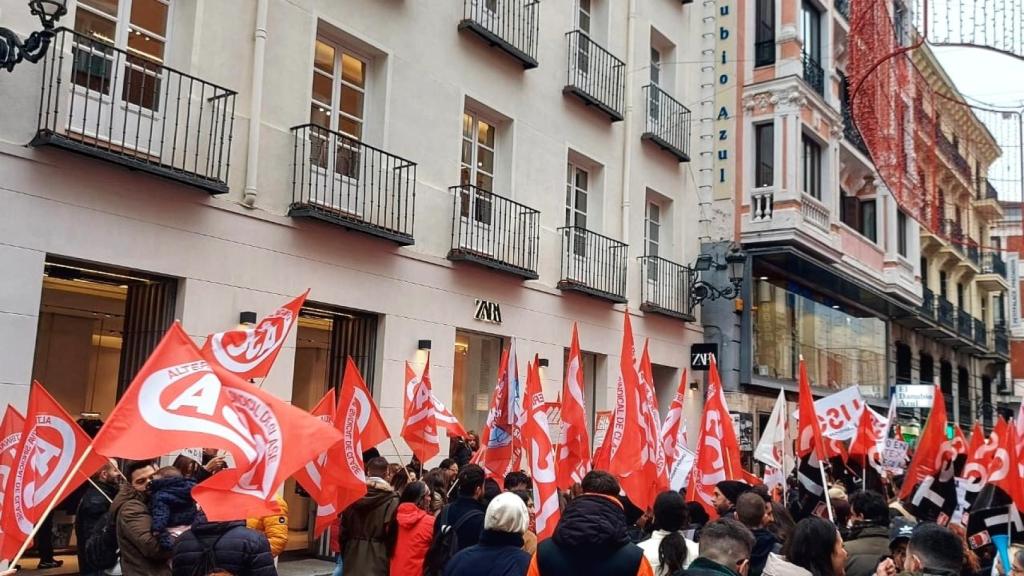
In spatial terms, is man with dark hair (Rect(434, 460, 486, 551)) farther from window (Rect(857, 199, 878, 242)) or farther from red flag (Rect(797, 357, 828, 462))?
window (Rect(857, 199, 878, 242))

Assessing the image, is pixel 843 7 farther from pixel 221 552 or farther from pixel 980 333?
pixel 221 552

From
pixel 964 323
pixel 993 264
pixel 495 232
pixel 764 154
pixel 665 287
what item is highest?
pixel 993 264

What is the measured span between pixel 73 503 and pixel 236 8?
5.83m

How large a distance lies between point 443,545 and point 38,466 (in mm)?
2684

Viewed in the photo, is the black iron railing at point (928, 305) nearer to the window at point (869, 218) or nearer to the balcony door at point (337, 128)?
the window at point (869, 218)

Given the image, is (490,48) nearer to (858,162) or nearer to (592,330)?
(592,330)

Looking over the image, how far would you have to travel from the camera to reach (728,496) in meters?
7.17

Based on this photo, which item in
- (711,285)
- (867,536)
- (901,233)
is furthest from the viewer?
(901,233)

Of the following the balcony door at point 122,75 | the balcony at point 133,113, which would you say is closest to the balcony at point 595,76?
the balcony at point 133,113

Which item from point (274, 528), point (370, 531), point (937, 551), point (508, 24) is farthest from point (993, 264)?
point (937, 551)

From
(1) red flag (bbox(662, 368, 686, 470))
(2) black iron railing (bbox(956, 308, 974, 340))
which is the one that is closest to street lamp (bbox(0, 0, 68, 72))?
(1) red flag (bbox(662, 368, 686, 470))

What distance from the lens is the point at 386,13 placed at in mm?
12586

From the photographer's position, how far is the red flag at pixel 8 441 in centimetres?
604

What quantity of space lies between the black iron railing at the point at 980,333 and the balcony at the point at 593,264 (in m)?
25.1
